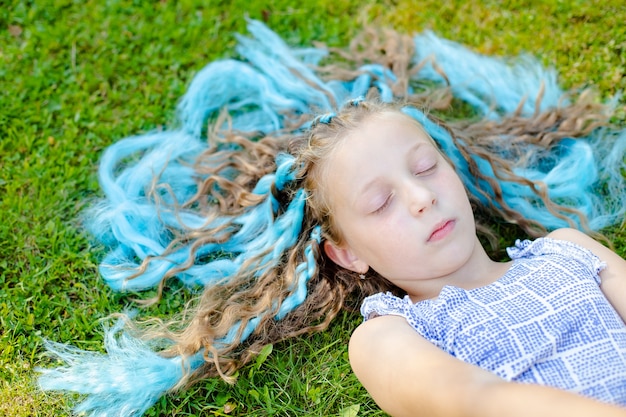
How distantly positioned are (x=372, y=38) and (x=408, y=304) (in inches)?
85.8

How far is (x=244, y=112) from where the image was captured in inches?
167

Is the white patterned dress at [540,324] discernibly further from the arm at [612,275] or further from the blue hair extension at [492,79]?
the blue hair extension at [492,79]

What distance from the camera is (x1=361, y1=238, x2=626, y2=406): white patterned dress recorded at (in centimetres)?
254

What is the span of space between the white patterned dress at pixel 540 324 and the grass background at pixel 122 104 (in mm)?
638

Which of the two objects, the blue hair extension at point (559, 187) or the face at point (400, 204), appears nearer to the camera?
the face at point (400, 204)

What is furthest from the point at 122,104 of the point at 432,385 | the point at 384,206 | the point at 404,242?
the point at 432,385

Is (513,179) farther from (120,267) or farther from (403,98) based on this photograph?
(120,267)

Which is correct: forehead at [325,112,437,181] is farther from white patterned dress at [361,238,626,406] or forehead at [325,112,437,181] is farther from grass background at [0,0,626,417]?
grass background at [0,0,626,417]

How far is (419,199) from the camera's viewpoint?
9.25ft

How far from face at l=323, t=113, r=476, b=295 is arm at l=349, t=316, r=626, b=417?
295 millimetres

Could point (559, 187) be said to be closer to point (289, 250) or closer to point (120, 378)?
point (289, 250)

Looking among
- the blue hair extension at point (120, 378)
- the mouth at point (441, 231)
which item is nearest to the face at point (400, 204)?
the mouth at point (441, 231)

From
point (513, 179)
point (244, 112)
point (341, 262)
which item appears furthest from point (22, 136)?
point (513, 179)

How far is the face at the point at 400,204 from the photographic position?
2873 millimetres
